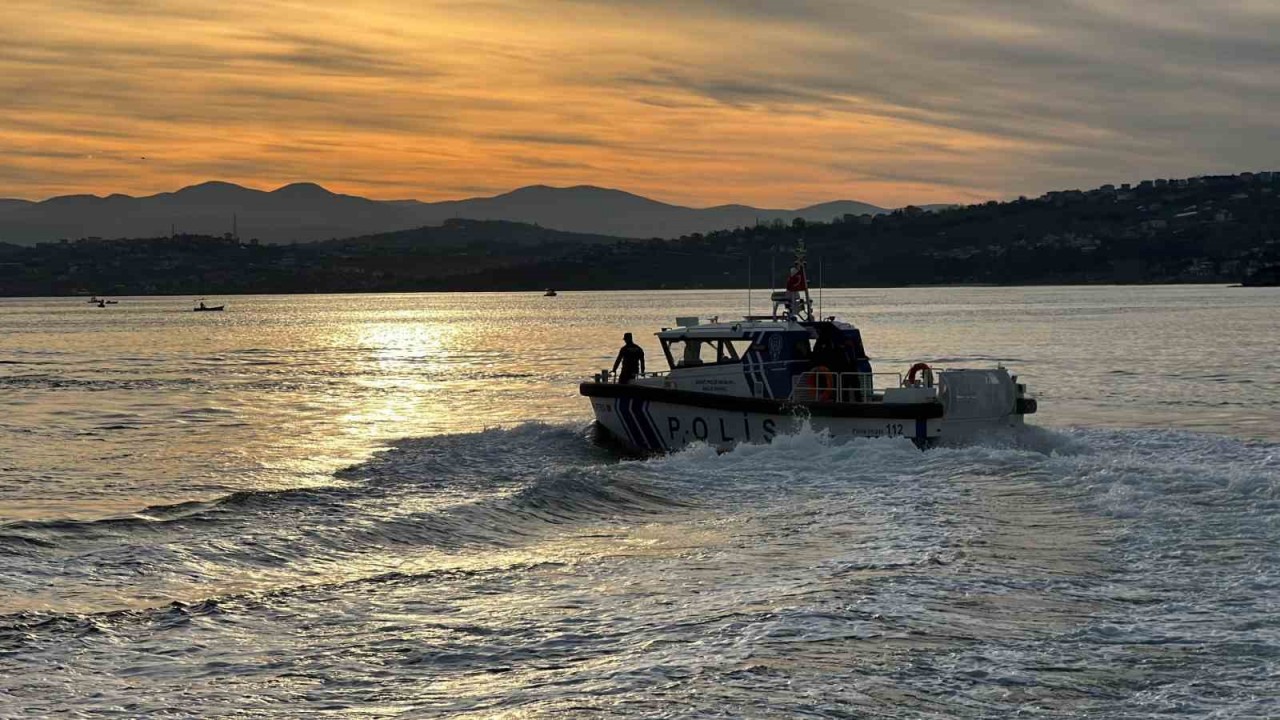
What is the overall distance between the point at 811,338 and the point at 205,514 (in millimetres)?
12100

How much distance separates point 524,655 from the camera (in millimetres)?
10852

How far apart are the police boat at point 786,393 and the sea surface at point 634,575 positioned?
59 cm

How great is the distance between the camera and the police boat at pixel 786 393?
22.7 meters

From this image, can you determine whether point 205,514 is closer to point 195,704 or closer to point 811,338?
point 195,704

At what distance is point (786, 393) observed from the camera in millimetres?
25312

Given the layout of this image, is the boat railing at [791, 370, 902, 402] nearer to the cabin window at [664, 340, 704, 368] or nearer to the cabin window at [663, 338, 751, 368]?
the cabin window at [663, 338, 751, 368]

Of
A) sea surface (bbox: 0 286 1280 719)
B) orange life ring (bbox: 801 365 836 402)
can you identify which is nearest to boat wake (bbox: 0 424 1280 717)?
sea surface (bbox: 0 286 1280 719)

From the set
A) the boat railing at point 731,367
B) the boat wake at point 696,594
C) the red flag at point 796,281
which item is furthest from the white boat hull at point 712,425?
the red flag at point 796,281

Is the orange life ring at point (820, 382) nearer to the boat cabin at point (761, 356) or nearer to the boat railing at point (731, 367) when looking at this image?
the boat cabin at point (761, 356)

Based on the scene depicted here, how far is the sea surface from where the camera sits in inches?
392

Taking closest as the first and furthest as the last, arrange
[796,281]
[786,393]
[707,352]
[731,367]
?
[786,393] → [731,367] → [707,352] → [796,281]

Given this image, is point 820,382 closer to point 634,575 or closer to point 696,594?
point 634,575

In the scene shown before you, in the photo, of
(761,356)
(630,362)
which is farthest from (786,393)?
(630,362)

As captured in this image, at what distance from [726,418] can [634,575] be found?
11.0 metres
